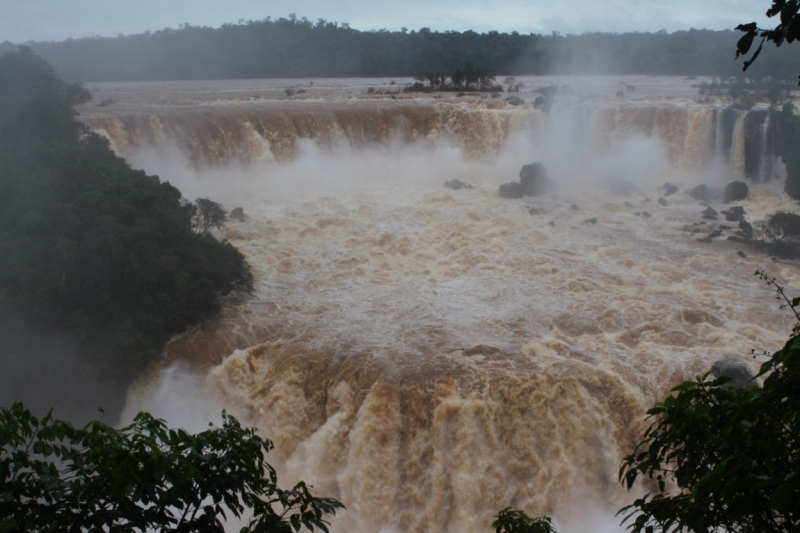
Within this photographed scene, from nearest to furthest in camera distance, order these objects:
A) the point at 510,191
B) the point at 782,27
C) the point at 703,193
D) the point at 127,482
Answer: the point at 782,27
the point at 127,482
the point at 703,193
the point at 510,191

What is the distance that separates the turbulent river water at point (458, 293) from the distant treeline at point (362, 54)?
2316cm

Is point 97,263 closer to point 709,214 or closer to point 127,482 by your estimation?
point 127,482

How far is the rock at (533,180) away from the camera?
68.0ft

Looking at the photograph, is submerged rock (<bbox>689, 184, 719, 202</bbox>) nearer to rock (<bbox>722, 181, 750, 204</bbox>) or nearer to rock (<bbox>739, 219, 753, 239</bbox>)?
rock (<bbox>722, 181, 750, 204</bbox>)

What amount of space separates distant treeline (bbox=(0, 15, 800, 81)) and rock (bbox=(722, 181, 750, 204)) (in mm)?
23793

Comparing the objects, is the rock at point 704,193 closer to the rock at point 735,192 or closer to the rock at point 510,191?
the rock at point 735,192

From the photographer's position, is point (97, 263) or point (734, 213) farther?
point (734, 213)

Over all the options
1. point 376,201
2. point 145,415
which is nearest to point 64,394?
point 145,415

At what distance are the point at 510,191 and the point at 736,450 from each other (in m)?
18.3

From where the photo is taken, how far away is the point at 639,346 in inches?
424

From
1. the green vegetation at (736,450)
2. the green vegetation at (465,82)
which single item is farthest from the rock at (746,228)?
the green vegetation at (465,82)

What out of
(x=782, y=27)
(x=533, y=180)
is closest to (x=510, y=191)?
(x=533, y=180)

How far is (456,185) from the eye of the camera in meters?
21.4

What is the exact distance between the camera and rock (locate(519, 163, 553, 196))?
20734mm
